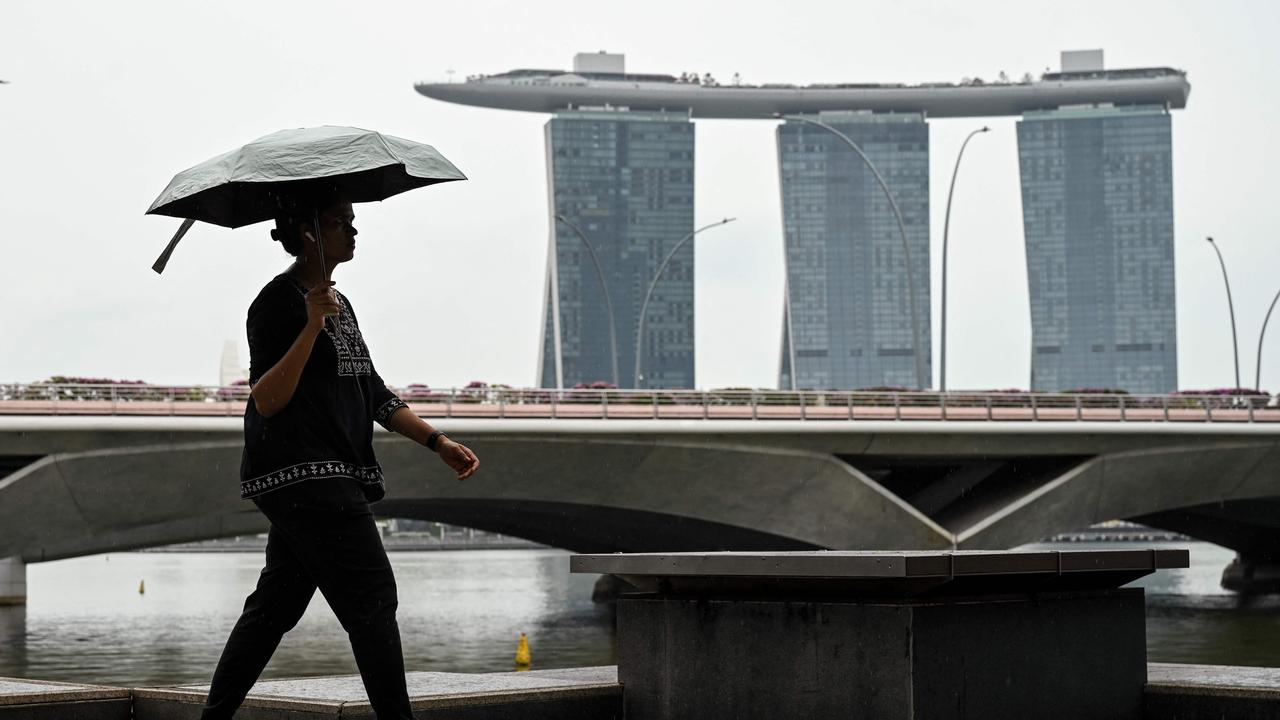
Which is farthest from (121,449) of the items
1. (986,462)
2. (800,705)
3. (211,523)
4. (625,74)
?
(625,74)

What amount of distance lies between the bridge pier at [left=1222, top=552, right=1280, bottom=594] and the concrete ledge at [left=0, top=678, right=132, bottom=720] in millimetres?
54950

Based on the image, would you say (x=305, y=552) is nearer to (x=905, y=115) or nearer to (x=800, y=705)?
(x=800, y=705)

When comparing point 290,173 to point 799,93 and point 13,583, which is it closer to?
point 13,583

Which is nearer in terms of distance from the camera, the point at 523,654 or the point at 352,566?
the point at 352,566

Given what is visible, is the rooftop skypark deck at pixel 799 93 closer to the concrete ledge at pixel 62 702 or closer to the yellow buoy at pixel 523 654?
the yellow buoy at pixel 523 654

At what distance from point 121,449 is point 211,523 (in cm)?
633

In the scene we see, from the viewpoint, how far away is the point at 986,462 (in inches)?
1679

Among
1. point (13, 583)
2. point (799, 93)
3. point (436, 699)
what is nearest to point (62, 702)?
point (436, 699)

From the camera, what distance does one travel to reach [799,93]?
461 ft

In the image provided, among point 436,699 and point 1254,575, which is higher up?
point 436,699

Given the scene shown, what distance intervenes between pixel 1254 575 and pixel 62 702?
Result: 5667cm

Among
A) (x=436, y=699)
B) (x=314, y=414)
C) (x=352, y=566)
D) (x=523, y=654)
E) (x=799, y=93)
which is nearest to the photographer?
(x=352, y=566)

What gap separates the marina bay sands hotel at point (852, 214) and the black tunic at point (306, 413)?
12556cm

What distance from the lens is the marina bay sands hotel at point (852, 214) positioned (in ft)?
458
